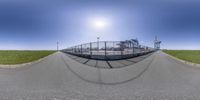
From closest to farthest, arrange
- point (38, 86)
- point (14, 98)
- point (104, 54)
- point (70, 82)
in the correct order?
point (14, 98) → point (38, 86) → point (70, 82) → point (104, 54)

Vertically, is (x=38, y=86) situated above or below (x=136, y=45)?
below

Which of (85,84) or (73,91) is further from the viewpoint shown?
(85,84)

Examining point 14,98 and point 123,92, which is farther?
point 123,92

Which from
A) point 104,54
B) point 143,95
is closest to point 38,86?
point 143,95

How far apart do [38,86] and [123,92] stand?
10.1 feet

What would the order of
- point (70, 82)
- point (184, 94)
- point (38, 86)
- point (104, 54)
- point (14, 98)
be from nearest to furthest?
1. point (14, 98)
2. point (184, 94)
3. point (38, 86)
4. point (70, 82)
5. point (104, 54)

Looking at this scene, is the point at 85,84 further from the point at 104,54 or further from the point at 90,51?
the point at 90,51

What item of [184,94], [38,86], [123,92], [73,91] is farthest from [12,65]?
[184,94]

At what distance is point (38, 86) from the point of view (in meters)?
7.36

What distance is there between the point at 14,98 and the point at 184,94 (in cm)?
488

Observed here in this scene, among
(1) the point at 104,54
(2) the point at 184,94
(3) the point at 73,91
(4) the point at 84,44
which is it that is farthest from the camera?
(4) the point at 84,44

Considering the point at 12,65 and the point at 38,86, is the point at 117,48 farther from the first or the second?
the point at 38,86

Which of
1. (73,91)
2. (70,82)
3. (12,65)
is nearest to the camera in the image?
(73,91)

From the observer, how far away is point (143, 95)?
236 inches
